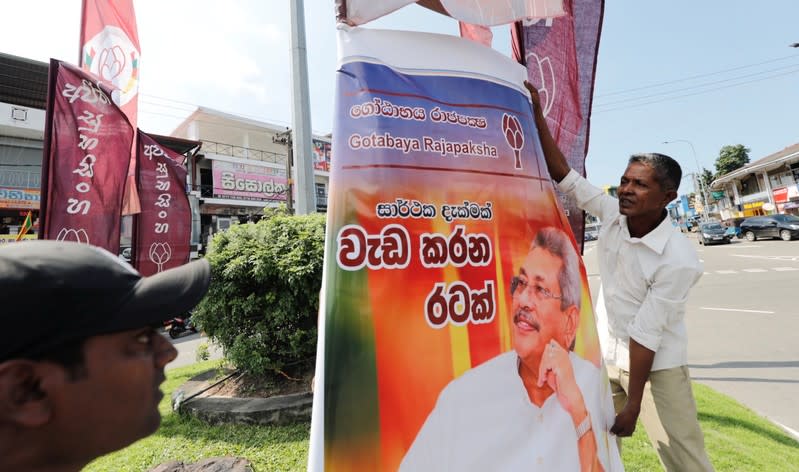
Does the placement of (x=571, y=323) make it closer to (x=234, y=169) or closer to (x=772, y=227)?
(x=234, y=169)

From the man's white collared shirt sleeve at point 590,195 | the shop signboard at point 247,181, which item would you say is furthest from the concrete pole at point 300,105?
the shop signboard at point 247,181

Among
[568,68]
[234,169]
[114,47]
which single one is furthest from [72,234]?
[234,169]

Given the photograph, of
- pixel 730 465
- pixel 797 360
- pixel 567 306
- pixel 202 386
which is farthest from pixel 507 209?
pixel 797 360

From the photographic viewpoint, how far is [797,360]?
4.47m

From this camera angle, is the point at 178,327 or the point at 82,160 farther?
the point at 178,327

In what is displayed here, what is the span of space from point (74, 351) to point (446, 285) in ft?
3.53

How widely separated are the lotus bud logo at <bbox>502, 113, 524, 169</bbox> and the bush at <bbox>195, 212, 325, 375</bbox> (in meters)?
2.14

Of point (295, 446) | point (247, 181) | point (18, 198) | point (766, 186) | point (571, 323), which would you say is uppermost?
point (247, 181)

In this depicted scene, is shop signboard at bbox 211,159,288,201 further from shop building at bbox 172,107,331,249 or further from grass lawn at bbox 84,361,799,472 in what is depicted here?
grass lawn at bbox 84,361,799,472

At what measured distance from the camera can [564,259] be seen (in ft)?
5.81

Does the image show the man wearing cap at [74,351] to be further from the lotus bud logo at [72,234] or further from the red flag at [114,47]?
the red flag at [114,47]

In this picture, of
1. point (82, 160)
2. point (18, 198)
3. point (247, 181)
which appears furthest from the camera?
point (247, 181)

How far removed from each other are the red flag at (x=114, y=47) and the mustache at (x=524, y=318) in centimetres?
461

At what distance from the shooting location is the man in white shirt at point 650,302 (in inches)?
65.5
